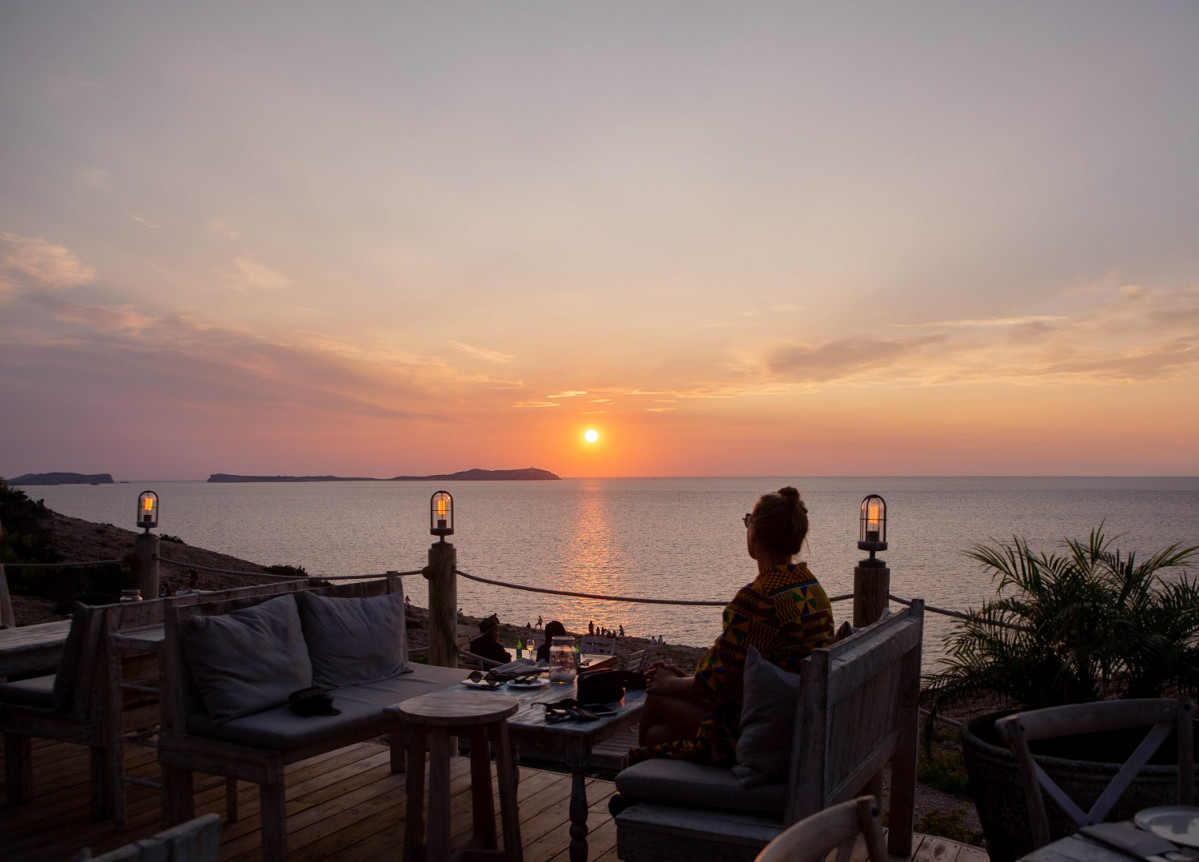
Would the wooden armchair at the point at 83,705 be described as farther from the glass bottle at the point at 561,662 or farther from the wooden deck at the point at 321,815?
the glass bottle at the point at 561,662

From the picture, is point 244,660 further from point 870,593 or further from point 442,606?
point 870,593

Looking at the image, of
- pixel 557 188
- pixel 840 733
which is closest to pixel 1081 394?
pixel 557 188

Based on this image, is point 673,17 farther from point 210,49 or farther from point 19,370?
point 19,370

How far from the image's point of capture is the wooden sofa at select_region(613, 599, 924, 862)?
2.47m

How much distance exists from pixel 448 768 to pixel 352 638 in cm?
149

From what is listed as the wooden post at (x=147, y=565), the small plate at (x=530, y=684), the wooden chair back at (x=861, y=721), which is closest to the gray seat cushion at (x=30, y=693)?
the wooden post at (x=147, y=565)

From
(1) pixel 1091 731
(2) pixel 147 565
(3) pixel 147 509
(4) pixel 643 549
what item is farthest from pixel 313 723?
(4) pixel 643 549

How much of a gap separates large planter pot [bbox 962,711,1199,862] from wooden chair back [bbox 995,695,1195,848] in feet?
1.95

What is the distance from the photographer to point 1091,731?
231 cm

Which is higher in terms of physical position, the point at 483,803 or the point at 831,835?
the point at 831,835

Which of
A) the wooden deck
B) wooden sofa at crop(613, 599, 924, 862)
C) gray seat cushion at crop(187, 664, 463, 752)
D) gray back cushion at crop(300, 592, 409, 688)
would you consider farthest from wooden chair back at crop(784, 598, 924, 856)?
gray back cushion at crop(300, 592, 409, 688)

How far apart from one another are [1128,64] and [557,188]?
586 cm

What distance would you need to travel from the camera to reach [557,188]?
9578 millimetres

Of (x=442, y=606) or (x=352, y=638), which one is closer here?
(x=352, y=638)
